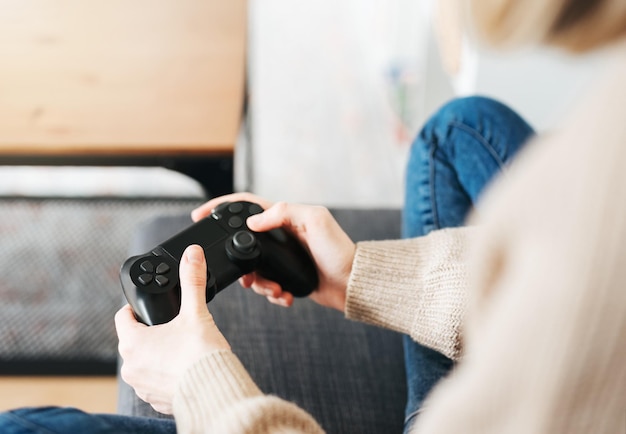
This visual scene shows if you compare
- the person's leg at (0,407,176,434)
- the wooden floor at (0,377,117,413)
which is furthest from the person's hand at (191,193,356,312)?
the wooden floor at (0,377,117,413)

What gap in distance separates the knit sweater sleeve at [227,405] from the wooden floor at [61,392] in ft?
2.22

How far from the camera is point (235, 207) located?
721 millimetres

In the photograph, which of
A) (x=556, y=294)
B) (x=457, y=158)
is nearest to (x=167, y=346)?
(x=556, y=294)

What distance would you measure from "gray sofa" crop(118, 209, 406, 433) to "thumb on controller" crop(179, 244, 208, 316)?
Result: 18 centimetres

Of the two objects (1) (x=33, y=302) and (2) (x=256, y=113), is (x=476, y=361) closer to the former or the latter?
(1) (x=33, y=302)

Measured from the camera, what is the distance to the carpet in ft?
3.89

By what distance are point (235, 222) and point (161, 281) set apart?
12 centimetres

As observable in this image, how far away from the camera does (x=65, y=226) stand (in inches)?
56.4

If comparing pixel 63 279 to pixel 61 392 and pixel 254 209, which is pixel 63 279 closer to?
pixel 61 392

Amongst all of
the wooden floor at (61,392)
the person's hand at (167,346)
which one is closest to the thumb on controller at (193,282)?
the person's hand at (167,346)

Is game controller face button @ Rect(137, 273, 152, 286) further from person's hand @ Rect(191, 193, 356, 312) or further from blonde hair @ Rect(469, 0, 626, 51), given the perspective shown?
blonde hair @ Rect(469, 0, 626, 51)

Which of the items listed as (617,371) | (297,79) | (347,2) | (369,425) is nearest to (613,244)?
(617,371)

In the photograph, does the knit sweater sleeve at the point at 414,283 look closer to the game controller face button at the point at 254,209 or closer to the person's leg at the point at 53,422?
the game controller face button at the point at 254,209

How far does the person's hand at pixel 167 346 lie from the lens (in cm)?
54
